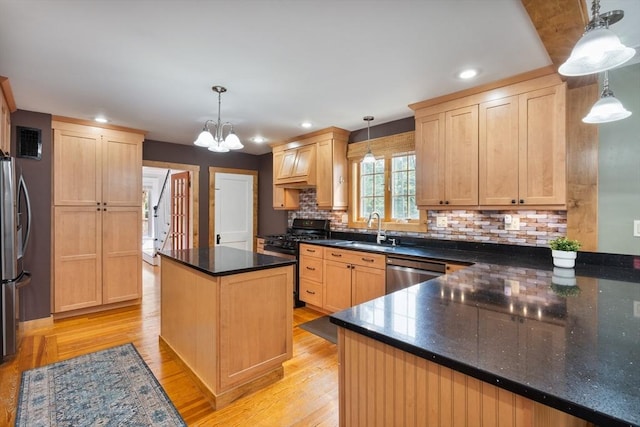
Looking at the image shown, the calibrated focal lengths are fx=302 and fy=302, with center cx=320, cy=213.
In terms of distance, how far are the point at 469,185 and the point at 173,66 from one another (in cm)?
270

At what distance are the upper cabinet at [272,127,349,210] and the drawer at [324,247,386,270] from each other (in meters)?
0.74

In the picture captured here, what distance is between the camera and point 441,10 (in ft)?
5.46

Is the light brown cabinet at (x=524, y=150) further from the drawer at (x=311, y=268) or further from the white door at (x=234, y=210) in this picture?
the white door at (x=234, y=210)

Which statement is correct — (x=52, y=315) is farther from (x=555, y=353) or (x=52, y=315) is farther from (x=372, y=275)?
(x=555, y=353)

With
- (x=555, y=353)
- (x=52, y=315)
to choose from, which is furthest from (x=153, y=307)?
(x=555, y=353)

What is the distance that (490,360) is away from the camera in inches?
32.3

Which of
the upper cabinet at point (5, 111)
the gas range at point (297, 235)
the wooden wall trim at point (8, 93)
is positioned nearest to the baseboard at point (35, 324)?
the upper cabinet at point (5, 111)

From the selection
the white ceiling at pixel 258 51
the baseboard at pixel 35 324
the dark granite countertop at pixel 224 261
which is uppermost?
the white ceiling at pixel 258 51

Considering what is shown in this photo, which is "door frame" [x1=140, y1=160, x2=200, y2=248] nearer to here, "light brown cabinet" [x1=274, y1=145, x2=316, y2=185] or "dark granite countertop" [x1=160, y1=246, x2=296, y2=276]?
"light brown cabinet" [x1=274, y1=145, x2=316, y2=185]

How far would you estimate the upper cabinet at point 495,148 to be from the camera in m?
2.37

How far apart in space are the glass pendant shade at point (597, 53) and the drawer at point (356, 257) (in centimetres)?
214

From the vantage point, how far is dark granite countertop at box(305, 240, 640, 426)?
27.3 inches

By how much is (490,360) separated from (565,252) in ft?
6.00

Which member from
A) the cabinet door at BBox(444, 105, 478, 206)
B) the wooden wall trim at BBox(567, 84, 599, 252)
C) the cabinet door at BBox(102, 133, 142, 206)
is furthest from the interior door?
the wooden wall trim at BBox(567, 84, 599, 252)
